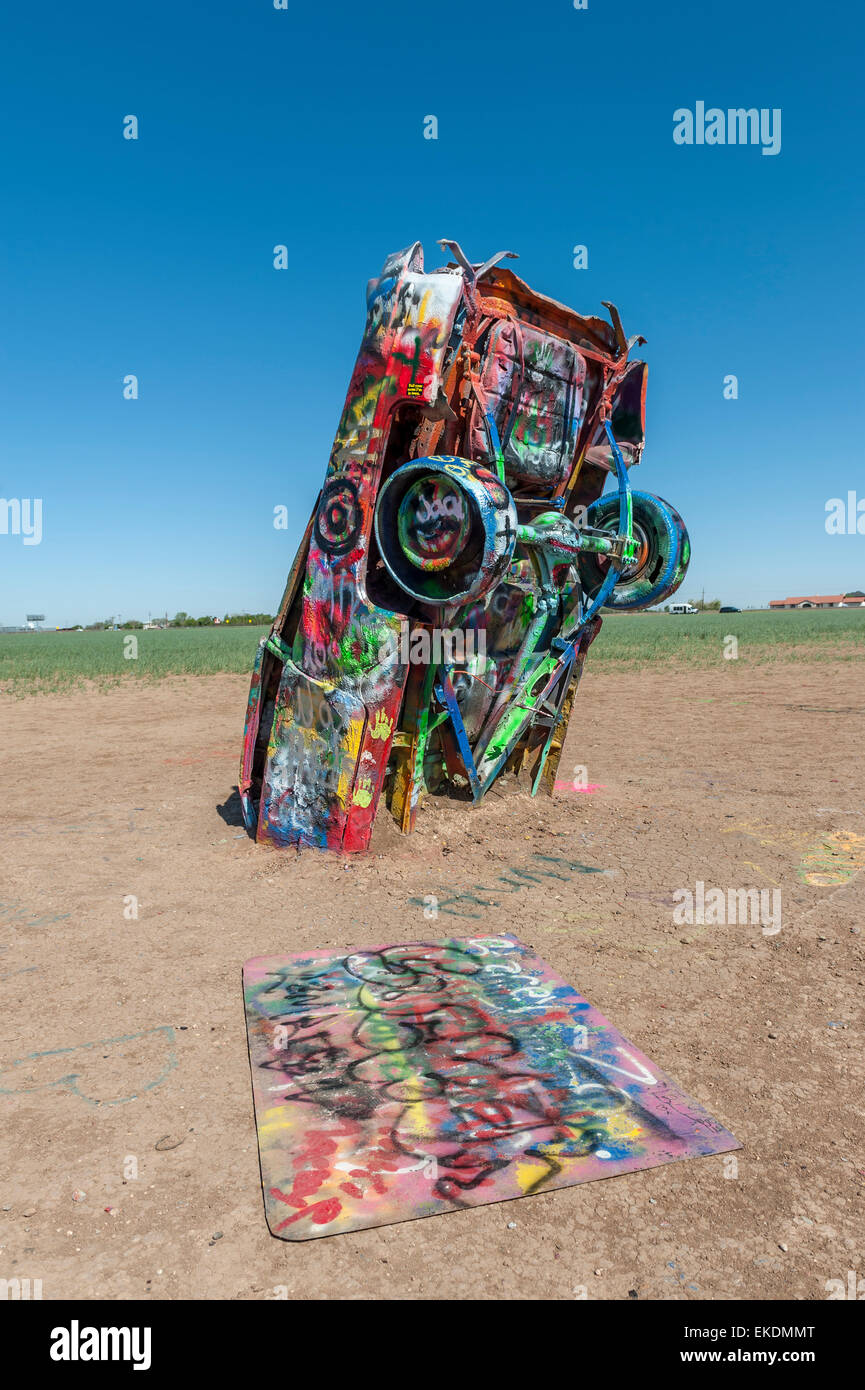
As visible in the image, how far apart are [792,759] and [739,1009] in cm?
759

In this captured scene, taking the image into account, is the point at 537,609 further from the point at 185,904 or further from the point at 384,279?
the point at 185,904

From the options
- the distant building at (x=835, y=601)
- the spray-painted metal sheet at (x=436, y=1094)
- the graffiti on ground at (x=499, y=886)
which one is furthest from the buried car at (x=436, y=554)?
the distant building at (x=835, y=601)

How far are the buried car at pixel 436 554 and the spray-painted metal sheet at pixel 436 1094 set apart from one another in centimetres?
219

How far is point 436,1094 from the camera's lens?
145 inches

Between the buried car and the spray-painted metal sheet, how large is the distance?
219cm

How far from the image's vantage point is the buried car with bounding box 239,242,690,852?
628cm

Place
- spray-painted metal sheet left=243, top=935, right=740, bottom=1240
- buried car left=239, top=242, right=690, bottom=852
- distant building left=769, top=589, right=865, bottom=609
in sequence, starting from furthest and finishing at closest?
distant building left=769, top=589, right=865, bottom=609 < buried car left=239, top=242, right=690, bottom=852 < spray-painted metal sheet left=243, top=935, right=740, bottom=1240

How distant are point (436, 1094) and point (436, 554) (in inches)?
149

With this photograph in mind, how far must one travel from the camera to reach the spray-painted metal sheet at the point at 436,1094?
310cm

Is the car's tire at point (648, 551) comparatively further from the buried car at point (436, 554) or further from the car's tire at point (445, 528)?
the car's tire at point (445, 528)

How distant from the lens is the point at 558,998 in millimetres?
4648

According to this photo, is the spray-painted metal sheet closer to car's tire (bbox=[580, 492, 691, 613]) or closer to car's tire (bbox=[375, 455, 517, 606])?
car's tire (bbox=[375, 455, 517, 606])

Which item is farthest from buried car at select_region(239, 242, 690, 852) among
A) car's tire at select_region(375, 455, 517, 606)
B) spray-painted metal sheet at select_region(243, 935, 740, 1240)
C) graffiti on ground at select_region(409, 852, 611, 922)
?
spray-painted metal sheet at select_region(243, 935, 740, 1240)
